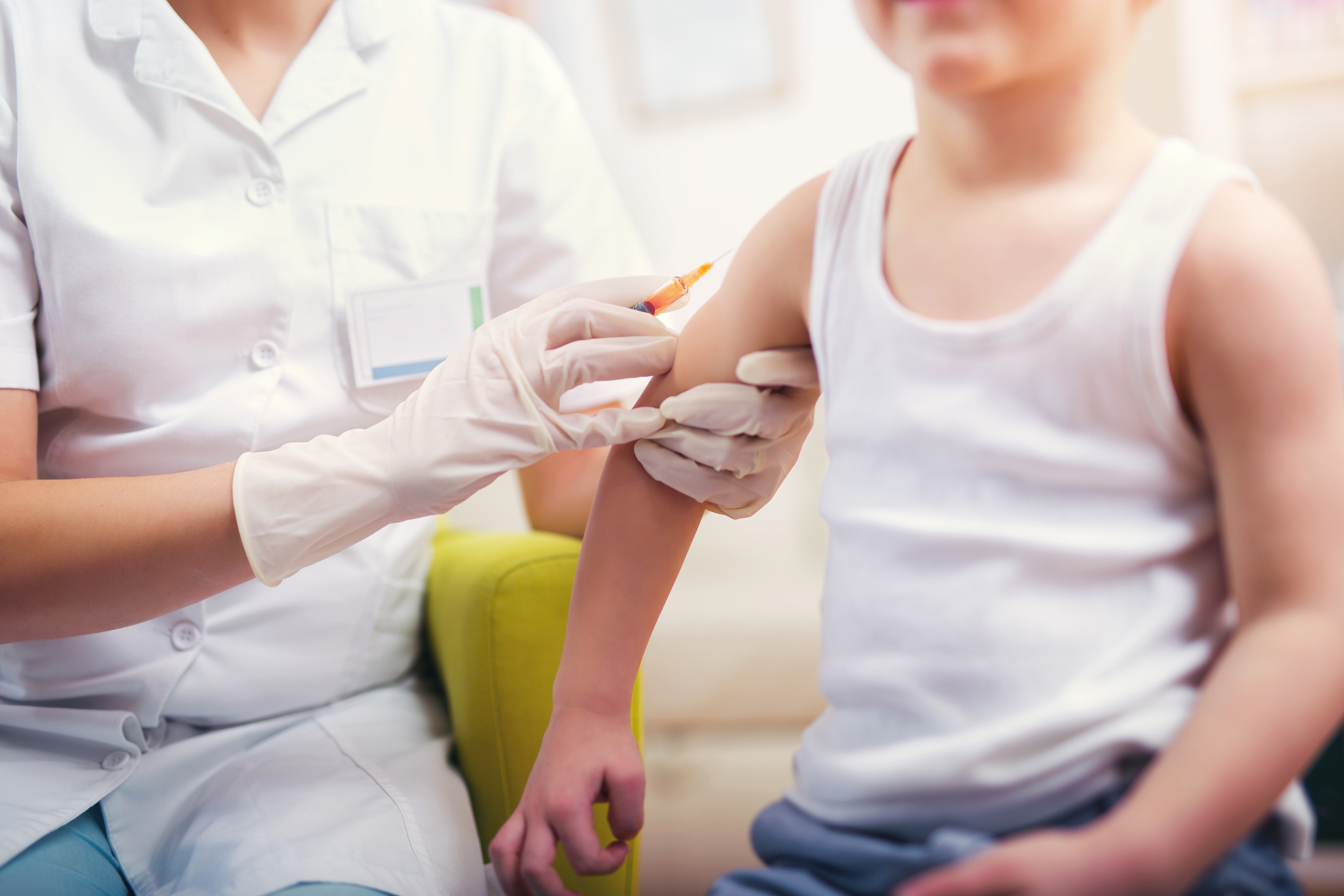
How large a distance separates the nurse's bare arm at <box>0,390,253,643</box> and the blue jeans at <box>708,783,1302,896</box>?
478 mm

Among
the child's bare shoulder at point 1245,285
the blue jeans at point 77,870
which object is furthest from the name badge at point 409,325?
the child's bare shoulder at point 1245,285

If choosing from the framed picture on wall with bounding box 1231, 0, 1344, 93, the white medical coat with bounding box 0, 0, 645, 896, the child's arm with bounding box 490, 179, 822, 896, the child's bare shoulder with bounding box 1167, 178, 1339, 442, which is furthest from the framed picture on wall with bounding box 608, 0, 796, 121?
the child's bare shoulder with bounding box 1167, 178, 1339, 442

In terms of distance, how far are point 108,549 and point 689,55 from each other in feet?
6.68

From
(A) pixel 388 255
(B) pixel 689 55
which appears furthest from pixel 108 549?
(B) pixel 689 55

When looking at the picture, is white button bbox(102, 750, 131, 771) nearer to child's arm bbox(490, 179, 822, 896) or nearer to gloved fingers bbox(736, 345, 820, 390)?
child's arm bbox(490, 179, 822, 896)

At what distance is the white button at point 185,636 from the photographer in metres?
0.89

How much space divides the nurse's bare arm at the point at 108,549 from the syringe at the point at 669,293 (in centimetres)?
38

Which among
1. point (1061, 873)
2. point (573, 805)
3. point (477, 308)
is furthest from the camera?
point (477, 308)

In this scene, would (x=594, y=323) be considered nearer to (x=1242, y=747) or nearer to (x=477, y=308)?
(x=477, y=308)

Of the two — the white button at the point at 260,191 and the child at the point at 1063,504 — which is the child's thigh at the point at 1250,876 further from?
the white button at the point at 260,191

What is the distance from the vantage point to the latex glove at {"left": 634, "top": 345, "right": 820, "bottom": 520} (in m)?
0.69

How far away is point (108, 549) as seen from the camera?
749 millimetres

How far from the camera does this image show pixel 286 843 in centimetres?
75

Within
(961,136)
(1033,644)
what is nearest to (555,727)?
(1033,644)
